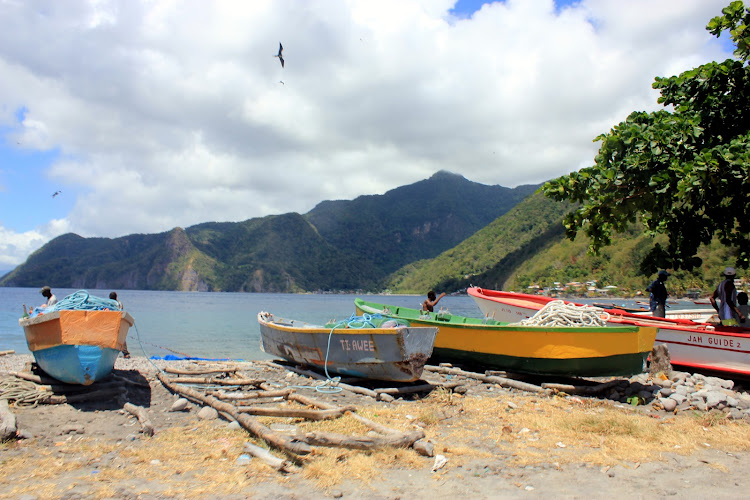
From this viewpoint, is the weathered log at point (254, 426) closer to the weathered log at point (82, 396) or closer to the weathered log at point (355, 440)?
the weathered log at point (355, 440)

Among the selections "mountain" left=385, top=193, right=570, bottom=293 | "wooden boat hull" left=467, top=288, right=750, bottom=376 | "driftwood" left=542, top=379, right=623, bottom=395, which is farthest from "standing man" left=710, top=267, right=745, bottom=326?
"mountain" left=385, top=193, right=570, bottom=293

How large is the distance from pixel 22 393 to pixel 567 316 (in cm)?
958

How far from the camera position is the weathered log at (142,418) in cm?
616

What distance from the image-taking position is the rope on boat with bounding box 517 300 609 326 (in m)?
9.33

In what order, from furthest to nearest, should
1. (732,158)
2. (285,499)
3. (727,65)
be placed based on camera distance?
(727,65), (732,158), (285,499)

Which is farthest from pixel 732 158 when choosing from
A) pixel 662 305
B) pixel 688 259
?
pixel 662 305

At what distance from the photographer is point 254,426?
5.78 meters

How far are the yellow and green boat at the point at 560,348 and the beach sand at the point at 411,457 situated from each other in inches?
49.1

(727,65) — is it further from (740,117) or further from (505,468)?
(505,468)

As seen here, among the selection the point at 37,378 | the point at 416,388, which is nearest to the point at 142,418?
the point at 37,378

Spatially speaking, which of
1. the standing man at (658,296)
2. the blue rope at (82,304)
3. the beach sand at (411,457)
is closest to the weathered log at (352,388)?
the beach sand at (411,457)

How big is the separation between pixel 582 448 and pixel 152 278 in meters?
156

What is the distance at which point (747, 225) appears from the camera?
31.9 feet

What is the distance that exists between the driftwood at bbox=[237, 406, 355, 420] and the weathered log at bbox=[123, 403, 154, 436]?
3.75 feet
